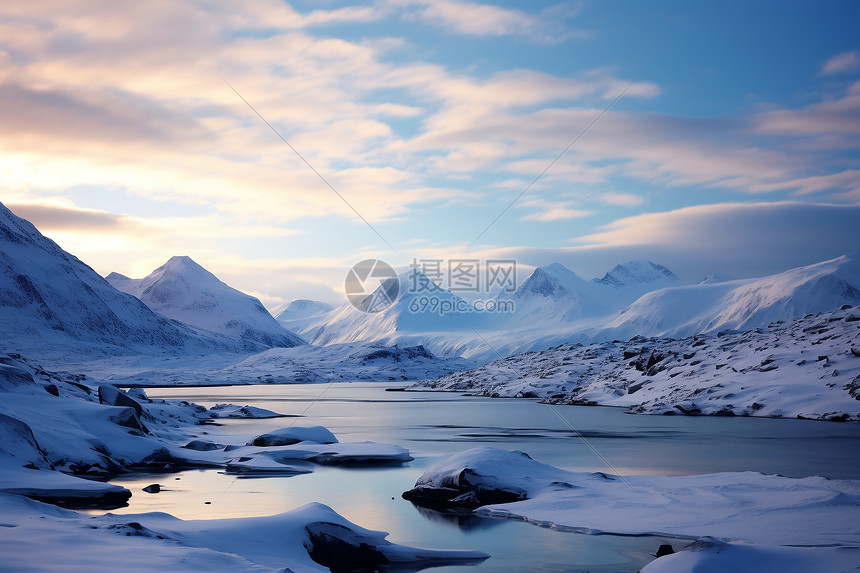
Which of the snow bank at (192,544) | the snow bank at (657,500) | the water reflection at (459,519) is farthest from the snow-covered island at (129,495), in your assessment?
the snow bank at (657,500)

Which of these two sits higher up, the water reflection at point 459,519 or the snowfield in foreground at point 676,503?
the snowfield in foreground at point 676,503

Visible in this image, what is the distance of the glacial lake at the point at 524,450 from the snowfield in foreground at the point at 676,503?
0.94 m

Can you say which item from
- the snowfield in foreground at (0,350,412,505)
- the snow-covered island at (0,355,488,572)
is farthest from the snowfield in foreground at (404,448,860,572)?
the snowfield in foreground at (0,350,412,505)

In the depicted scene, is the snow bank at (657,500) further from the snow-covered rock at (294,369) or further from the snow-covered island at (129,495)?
the snow-covered rock at (294,369)

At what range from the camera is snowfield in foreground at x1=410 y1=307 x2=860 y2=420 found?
1801 inches

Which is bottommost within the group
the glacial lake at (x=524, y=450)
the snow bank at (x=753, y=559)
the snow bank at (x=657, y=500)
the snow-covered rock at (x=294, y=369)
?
the snow-covered rock at (x=294, y=369)

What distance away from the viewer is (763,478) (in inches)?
733

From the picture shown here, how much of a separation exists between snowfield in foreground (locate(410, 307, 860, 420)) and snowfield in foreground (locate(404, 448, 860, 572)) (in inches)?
1154

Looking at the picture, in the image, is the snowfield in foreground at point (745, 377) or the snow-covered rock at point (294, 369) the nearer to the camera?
the snowfield in foreground at point (745, 377)

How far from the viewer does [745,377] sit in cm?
5319

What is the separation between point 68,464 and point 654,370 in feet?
183

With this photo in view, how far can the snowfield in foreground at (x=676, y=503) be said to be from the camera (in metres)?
12.6

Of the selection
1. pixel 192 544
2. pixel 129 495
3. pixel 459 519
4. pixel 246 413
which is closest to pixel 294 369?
pixel 246 413

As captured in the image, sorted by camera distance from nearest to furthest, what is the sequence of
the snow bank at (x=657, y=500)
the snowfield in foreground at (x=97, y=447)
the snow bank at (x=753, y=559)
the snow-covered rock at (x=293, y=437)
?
the snow bank at (x=753, y=559), the snow bank at (x=657, y=500), the snowfield in foreground at (x=97, y=447), the snow-covered rock at (x=293, y=437)
